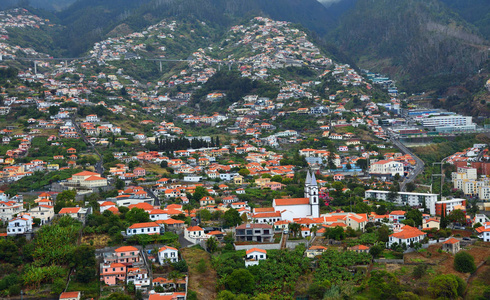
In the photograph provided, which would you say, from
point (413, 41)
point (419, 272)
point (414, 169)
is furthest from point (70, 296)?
point (413, 41)

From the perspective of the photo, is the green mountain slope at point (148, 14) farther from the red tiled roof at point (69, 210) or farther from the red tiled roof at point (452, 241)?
the red tiled roof at point (452, 241)

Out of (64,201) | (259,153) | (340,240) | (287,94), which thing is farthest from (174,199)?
(287,94)

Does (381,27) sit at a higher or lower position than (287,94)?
higher

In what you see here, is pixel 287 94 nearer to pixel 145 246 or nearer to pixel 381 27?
pixel 145 246

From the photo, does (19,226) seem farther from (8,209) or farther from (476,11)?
(476,11)

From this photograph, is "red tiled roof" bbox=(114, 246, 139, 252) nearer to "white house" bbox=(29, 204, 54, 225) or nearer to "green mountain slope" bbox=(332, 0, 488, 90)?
"white house" bbox=(29, 204, 54, 225)

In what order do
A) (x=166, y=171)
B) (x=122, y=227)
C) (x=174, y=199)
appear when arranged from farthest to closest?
(x=166, y=171)
(x=174, y=199)
(x=122, y=227)

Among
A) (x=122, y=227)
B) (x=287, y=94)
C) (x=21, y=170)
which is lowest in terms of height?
(x=122, y=227)
